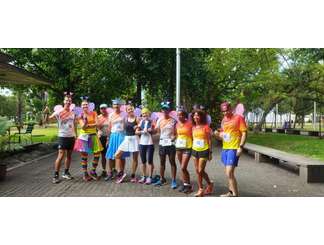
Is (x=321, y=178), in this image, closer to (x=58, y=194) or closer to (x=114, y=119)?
(x=114, y=119)

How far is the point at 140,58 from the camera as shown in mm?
12883

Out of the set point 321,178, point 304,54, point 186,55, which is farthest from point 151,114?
point 304,54

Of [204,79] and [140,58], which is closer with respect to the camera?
[140,58]

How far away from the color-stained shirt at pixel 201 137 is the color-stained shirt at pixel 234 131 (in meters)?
0.30

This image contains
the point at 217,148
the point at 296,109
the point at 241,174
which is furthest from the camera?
the point at 296,109

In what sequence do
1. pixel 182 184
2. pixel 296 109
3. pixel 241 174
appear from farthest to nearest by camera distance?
pixel 296 109, pixel 241 174, pixel 182 184

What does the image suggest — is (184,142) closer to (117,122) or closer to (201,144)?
(201,144)

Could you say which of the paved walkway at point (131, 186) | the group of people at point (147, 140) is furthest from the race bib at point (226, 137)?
the paved walkway at point (131, 186)

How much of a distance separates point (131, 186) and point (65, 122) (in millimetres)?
1681

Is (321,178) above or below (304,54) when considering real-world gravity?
below

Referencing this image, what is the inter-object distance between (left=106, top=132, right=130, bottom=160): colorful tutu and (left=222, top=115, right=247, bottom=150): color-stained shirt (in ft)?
7.02

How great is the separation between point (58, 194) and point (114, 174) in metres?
1.62

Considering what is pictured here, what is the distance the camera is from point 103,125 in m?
8.09

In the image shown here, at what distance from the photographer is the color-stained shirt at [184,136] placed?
6.98 meters
